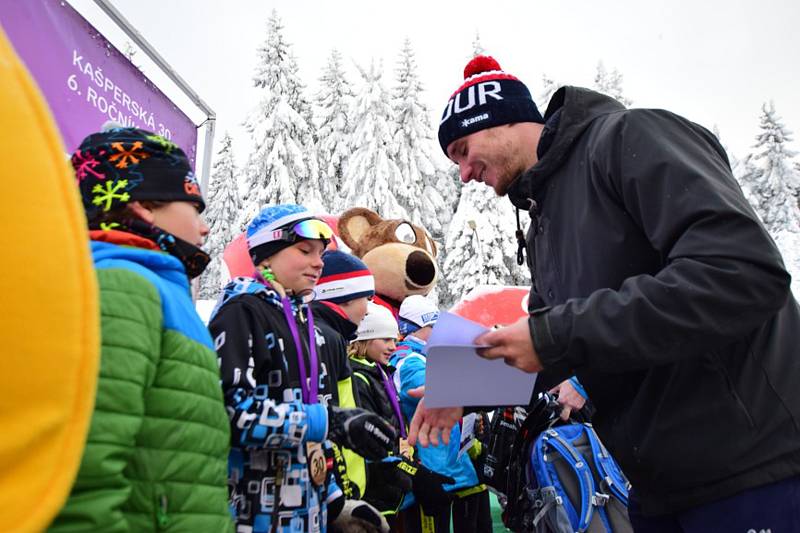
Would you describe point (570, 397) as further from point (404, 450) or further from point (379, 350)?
point (379, 350)

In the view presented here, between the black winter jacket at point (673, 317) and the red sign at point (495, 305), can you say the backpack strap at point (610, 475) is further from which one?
the red sign at point (495, 305)

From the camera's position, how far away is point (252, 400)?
224 cm

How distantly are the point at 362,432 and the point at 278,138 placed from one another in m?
23.6

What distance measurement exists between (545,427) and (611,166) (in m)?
3.04

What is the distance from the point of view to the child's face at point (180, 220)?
6.68ft

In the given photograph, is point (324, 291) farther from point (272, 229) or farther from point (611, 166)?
point (611, 166)

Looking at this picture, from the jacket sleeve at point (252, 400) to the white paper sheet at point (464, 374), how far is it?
2.07 feet

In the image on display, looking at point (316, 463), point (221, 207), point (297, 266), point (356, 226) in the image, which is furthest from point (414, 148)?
point (316, 463)

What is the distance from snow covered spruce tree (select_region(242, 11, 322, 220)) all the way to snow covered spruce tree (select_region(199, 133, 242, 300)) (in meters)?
7.69

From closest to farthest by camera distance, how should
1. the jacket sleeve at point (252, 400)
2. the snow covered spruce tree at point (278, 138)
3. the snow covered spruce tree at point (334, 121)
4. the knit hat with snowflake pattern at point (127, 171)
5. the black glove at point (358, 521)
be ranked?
1. the knit hat with snowflake pattern at point (127, 171)
2. the jacket sleeve at point (252, 400)
3. the black glove at point (358, 521)
4. the snow covered spruce tree at point (278, 138)
5. the snow covered spruce tree at point (334, 121)

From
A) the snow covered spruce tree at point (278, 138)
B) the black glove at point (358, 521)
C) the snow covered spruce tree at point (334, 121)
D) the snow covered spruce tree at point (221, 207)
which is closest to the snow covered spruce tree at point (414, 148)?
the snow covered spruce tree at point (334, 121)

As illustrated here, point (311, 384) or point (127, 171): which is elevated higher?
point (127, 171)

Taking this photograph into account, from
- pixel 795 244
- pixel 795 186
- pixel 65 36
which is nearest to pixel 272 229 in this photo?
pixel 65 36

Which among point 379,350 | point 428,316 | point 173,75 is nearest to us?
point 173,75
